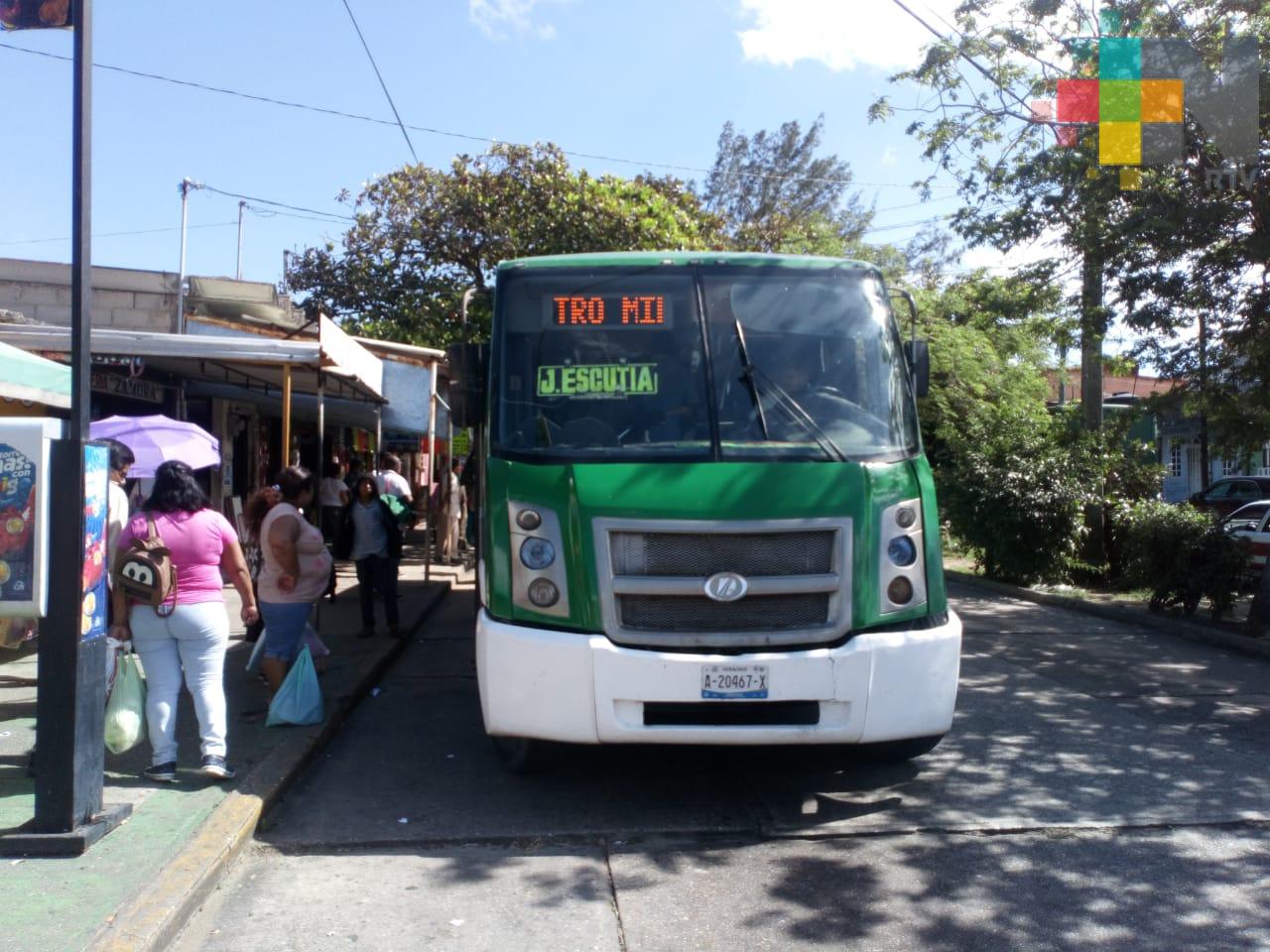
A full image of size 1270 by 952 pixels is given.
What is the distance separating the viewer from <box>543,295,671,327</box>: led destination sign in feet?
21.1

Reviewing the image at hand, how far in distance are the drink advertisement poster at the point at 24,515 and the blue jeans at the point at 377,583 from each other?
18.9 feet

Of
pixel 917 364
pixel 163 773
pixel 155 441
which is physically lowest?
pixel 163 773

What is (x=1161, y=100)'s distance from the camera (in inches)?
462

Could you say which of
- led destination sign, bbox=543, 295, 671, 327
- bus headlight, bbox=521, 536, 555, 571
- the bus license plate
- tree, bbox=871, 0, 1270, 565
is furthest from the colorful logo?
bus headlight, bbox=521, 536, 555, 571

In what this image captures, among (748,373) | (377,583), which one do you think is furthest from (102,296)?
(748,373)

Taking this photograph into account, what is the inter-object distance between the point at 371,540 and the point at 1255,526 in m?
12.3

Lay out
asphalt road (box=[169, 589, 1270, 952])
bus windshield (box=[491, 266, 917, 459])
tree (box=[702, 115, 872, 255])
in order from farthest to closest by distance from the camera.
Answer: tree (box=[702, 115, 872, 255])
bus windshield (box=[491, 266, 917, 459])
asphalt road (box=[169, 589, 1270, 952])

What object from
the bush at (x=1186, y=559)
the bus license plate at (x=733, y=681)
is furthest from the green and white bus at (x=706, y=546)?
the bush at (x=1186, y=559)

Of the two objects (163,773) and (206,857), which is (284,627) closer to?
(163,773)

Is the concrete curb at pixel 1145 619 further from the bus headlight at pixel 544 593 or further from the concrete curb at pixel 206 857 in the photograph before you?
the concrete curb at pixel 206 857

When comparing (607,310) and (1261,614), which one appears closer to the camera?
(607,310)

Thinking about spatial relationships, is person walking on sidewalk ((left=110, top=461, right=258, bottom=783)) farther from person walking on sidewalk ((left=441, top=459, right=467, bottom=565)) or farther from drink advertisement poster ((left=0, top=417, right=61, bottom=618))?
person walking on sidewalk ((left=441, top=459, right=467, bottom=565))

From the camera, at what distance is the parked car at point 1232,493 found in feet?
82.7

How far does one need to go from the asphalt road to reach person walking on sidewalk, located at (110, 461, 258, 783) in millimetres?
701
